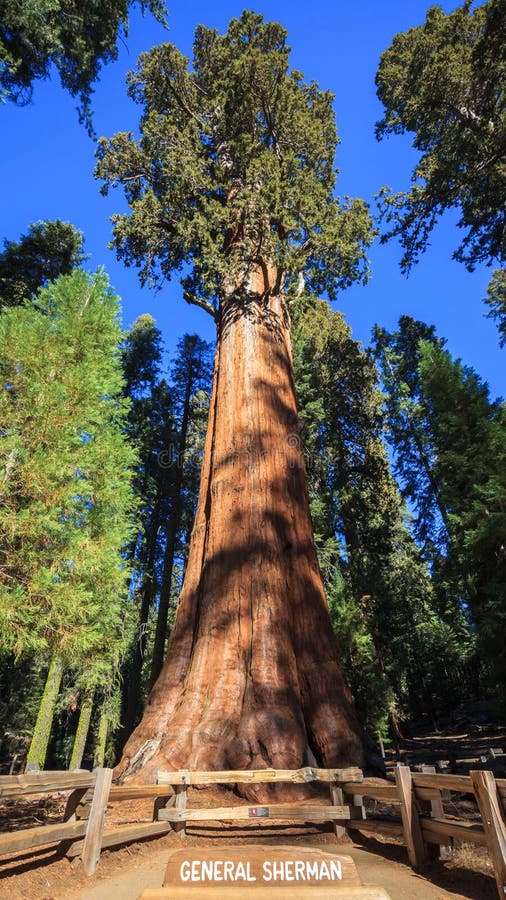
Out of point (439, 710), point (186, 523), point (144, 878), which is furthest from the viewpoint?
point (439, 710)

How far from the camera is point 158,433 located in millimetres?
21000

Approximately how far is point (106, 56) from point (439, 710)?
36.1 m

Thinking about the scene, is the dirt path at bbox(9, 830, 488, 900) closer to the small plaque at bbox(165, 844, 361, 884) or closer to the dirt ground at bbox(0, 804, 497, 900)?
the dirt ground at bbox(0, 804, 497, 900)

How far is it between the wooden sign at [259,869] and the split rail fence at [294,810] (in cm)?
160

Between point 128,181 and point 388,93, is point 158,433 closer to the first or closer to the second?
point 128,181

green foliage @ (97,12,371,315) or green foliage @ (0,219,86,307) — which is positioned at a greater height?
green foliage @ (0,219,86,307)

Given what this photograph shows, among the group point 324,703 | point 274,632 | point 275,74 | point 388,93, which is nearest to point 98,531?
point 274,632

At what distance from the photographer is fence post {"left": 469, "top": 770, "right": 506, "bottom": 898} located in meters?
3.06

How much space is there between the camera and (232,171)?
11898mm

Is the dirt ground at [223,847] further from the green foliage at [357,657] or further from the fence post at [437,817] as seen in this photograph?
the green foliage at [357,657]

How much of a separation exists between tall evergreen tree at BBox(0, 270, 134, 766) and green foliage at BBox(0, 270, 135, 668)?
0.02 metres

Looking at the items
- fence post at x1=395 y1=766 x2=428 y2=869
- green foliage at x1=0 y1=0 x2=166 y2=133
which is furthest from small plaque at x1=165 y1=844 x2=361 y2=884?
green foliage at x1=0 y1=0 x2=166 y2=133

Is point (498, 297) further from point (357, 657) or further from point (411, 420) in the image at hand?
point (357, 657)

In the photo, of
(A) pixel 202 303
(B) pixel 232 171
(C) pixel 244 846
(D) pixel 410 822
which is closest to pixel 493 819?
(D) pixel 410 822
